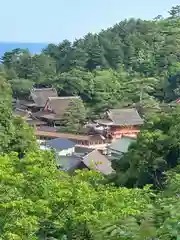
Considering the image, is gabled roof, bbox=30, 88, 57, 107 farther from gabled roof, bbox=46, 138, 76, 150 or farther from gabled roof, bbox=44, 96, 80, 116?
gabled roof, bbox=46, 138, 76, 150

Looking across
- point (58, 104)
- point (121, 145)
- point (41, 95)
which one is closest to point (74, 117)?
point (58, 104)

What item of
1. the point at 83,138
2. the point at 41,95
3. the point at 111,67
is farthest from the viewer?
the point at 111,67

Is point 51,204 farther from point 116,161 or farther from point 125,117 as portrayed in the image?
point 125,117

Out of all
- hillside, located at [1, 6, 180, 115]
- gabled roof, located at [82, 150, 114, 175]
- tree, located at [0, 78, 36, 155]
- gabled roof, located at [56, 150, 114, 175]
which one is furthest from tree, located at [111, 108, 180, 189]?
hillside, located at [1, 6, 180, 115]

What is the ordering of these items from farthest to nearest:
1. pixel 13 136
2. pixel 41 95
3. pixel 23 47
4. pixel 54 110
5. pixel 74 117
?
pixel 23 47
pixel 41 95
pixel 54 110
pixel 74 117
pixel 13 136

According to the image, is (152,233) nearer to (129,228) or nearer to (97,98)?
(129,228)

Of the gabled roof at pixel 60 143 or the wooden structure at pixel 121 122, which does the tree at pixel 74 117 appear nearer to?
the wooden structure at pixel 121 122
